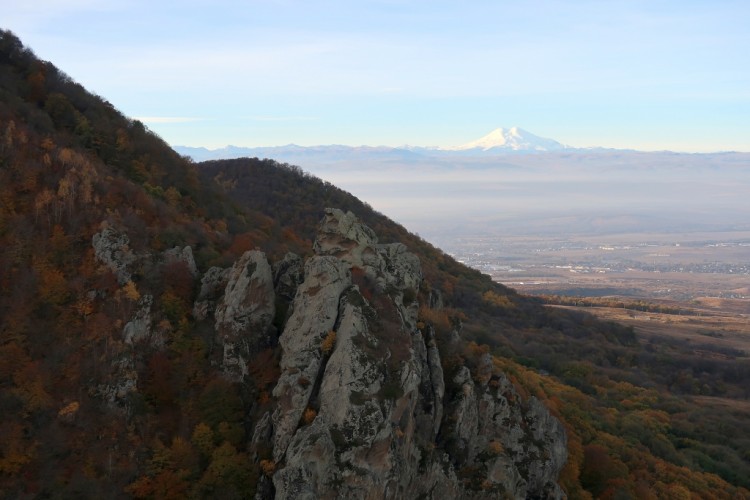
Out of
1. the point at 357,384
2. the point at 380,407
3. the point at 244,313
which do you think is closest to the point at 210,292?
the point at 244,313

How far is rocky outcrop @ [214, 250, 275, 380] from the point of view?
22.0 meters

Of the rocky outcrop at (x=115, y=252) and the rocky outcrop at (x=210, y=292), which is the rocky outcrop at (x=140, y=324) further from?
the rocky outcrop at (x=210, y=292)

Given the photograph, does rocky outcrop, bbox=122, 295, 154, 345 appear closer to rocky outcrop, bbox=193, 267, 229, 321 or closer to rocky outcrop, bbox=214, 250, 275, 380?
rocky outcrop, bbox=193, 267, 229, 321

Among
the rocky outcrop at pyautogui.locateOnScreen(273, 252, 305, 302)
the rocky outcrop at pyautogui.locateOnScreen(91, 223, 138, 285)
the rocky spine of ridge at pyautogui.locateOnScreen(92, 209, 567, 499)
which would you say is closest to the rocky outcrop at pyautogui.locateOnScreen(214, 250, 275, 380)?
the rocky spine of ridge at pyautogui.locateOnScreen(92, 209, 567, 499)

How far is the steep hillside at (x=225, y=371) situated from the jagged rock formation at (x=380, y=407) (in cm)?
7

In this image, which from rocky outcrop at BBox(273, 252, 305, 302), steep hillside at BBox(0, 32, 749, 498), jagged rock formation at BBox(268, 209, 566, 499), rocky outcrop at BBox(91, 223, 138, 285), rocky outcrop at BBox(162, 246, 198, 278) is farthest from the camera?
rocky outcrop at BBox(162, 246, 198, 278)

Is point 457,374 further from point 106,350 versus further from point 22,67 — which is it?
point 22,67

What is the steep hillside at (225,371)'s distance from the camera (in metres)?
18.5

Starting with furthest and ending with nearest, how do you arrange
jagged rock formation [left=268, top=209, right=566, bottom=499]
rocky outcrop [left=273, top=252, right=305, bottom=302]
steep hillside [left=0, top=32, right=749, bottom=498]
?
1. rocky outcrop [left=273, top=252, right=305, bottom=302]
2. steep hillside [left=0, top=32, right=749, bottom=498]
3. jagged rock formation [left=268, top=209, right=566, bottom=499]

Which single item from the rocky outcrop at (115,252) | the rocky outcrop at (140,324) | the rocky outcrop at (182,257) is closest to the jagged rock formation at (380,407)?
the rocky outcrop at (182,257)

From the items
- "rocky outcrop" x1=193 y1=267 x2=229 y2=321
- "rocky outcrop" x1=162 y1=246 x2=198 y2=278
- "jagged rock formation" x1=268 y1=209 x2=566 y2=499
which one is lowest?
"jagged rock formation" x1=268 y1=209 x2=566 y2=499

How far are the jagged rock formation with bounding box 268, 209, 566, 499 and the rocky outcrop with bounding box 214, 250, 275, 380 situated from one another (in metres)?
1.60

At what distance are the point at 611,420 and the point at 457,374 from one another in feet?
80.5

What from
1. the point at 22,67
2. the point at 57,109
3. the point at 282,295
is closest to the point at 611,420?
the point at 282,295
